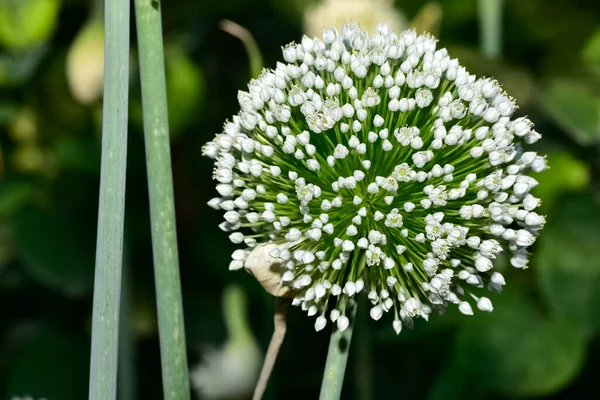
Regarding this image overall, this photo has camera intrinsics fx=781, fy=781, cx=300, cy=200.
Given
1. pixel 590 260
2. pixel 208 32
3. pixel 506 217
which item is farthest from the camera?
pixel 208 32

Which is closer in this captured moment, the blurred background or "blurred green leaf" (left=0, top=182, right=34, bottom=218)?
the blurred background

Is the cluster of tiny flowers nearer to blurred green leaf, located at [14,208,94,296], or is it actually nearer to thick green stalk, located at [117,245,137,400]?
thick green stalk, located at [117,245,137,400]

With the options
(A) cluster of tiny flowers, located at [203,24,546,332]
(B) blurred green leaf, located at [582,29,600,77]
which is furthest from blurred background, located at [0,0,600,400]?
(A) cluster of tiny flowers, located at [203,24,546,332]

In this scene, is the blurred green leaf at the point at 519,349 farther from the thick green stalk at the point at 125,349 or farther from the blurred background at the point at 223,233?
the thick green stalk at the point at 125,349

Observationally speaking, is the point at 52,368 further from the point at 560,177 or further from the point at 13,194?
the point at 560,177

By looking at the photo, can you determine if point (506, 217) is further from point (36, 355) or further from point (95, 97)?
point (36, 355)

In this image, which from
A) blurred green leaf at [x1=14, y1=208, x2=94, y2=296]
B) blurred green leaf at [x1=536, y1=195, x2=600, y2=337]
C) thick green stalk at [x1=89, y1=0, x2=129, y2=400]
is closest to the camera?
thick green stalk at [x1=89, y1=0, x2=129, y2=400]

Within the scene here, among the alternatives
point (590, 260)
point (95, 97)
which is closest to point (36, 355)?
point (95, 97)
